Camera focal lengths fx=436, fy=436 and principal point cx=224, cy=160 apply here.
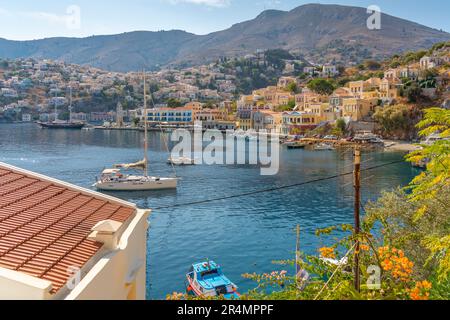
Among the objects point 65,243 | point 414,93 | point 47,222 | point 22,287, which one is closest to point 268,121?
point 414,93

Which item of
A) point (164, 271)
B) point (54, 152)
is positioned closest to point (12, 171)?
point (164, 271)

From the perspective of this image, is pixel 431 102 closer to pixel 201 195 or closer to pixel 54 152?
pixel 201 195

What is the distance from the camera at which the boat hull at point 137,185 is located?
104 feet

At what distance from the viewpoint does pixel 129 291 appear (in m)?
6.02

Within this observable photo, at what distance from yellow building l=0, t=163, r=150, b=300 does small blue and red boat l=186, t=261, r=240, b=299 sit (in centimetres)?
702

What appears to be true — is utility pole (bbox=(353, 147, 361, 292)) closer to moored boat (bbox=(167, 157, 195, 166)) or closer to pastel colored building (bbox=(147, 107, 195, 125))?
moored boat (bbox=(167, 157, 195, 166))

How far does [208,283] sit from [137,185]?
18.8m

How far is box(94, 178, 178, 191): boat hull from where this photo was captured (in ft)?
104

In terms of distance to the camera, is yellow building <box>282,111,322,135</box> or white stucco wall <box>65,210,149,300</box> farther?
yellow building <box>282,111,322,135</box>

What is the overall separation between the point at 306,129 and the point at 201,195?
158 feet

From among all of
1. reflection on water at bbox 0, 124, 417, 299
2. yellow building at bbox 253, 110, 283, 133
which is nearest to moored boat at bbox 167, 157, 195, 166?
reflection on water at bbox 0, 124, 417, 299

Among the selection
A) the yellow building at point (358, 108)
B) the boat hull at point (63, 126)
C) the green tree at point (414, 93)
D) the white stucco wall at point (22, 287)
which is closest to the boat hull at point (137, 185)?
the white stucco wall at point (22, 287)

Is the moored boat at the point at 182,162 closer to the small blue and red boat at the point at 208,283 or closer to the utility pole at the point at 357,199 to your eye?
the small blue and red boat at the point at 208,283

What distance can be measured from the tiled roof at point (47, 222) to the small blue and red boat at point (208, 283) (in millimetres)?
7238
